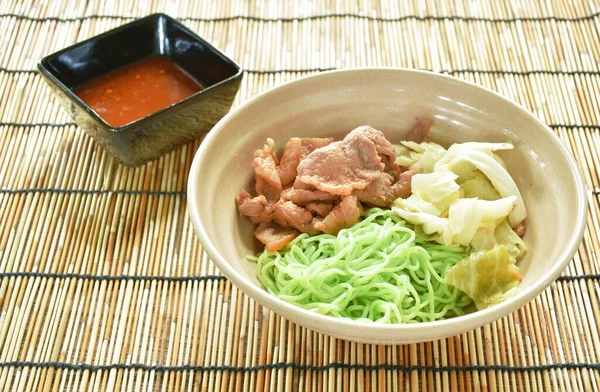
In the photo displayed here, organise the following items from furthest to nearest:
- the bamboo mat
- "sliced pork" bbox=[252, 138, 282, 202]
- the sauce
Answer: the sauce
"sliced pork" bbox=[252, 138, 282, 202]
the bamboo mat

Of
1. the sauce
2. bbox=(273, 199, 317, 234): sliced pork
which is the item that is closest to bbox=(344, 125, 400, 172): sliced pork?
bbox=(273, 199, 317, 234): sliced pork

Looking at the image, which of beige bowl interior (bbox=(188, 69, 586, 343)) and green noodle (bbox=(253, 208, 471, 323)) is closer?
beige bowl interior (bbox=(188, 69, 586, 343))

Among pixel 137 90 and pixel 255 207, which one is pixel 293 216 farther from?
pixel 137 90

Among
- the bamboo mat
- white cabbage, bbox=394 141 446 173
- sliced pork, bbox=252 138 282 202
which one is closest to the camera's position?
the bamboo mat

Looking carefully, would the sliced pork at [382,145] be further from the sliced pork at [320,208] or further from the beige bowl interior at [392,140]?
the sliced pork at [320,208]

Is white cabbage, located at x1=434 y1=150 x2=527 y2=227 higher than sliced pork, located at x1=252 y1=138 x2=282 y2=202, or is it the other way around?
white cabbage, located at x1=434 y1=150 x2=527 y2=227

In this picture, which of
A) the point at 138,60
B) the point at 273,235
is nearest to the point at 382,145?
the point at 273,235

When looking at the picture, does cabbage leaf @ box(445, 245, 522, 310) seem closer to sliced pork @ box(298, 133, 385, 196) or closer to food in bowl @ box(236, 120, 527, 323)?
food in bowl @ box(236, 120, 527, 323)

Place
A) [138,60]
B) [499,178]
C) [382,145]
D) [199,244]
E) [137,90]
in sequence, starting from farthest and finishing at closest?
1. [138,60]
2. [137,90]
3. [199,244]
4. [382,145]
5. [499,178]
